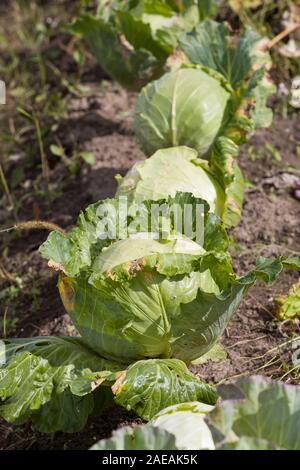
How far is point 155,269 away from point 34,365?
2.13 feet

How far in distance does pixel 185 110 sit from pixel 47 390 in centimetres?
183

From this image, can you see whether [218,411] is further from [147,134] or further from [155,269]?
[147,134]

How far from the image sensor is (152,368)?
3.10 meters

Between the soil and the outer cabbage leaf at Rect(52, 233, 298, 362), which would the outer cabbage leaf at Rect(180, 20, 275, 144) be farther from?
the outer cabbage leaf at Rect(52, 233, 298, 362)

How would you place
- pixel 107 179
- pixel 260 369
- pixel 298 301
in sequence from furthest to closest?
pixel 107 179 → pixel 298 301 → pixel 260 369

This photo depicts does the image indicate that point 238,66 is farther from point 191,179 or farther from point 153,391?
point 153,391

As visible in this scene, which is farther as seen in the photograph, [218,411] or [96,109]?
[96,109]

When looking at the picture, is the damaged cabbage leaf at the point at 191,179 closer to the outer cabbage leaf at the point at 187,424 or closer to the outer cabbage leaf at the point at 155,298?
the outer cabbage leaf at the point at 155,298

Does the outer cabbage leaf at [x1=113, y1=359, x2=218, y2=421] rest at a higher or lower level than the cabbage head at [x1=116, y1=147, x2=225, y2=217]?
lower

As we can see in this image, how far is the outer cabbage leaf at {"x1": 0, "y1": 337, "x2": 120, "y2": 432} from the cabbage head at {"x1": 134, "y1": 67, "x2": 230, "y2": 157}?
1566 mm

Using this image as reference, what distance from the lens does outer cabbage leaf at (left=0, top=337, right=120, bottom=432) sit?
125 inches

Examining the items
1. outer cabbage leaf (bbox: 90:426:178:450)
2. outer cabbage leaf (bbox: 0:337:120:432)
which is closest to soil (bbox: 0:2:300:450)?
outer cabbage leaf (bbox: 0:337:120:432)

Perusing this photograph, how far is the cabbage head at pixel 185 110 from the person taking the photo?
14.4ft
